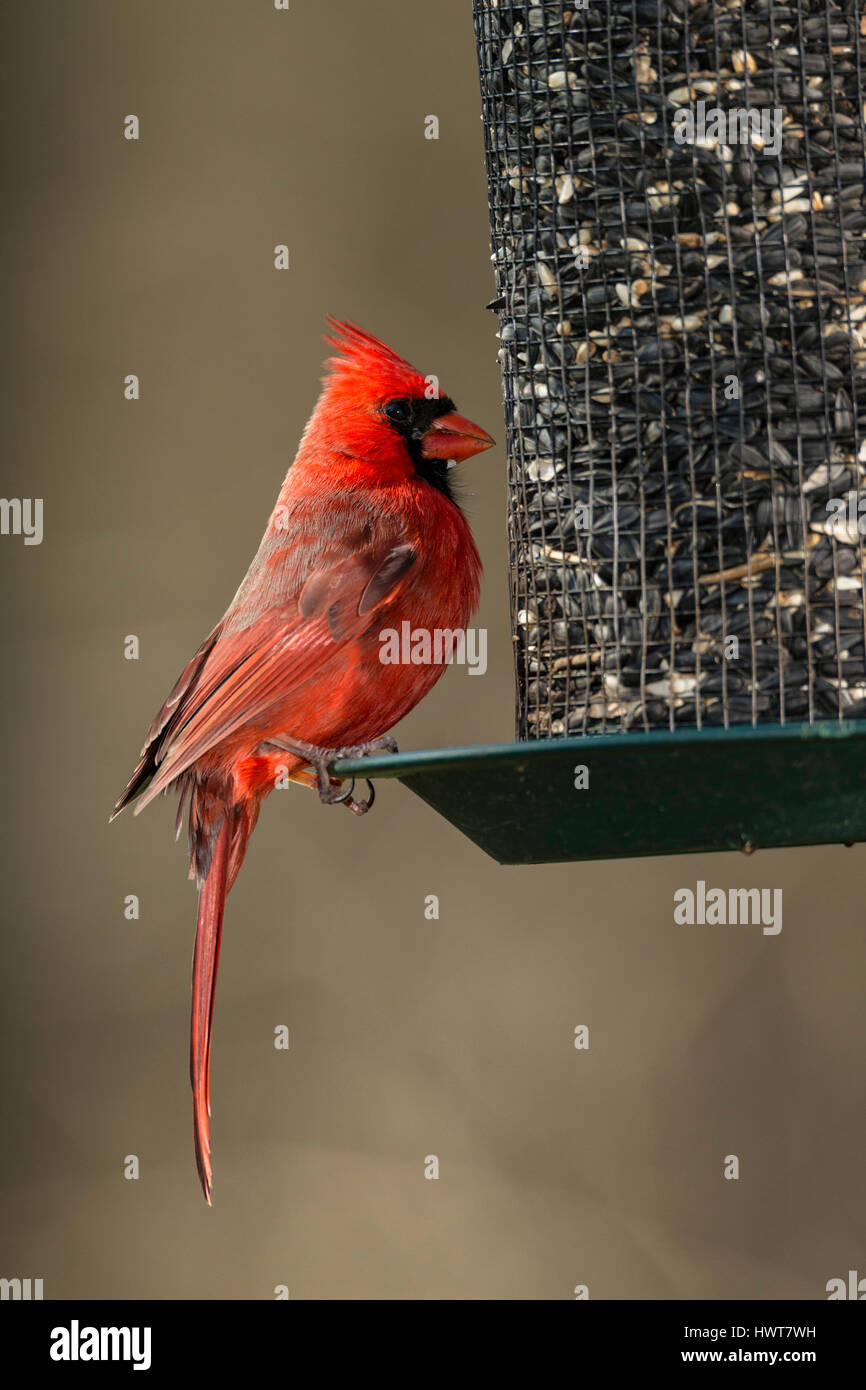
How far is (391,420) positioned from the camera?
14.0 ft

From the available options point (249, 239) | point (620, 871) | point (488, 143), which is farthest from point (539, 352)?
point (249, 239)

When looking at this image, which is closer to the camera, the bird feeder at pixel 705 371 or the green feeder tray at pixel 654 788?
the green feeder tray at pixel 654 788

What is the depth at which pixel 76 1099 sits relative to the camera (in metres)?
6.49

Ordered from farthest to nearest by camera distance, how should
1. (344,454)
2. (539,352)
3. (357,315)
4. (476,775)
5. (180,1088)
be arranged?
(357,315) < (180,1088) < (344,454) < (539,352) < (476,775)

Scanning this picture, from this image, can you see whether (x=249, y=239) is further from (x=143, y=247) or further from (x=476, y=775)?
(x=476, y=775)

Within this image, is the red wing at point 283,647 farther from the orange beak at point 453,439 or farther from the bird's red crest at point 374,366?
the bird's red crest at point 374,366

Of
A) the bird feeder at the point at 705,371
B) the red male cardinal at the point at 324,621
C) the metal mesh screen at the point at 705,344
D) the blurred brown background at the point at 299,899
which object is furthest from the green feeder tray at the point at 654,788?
the blurred brown background at the point at 299,899

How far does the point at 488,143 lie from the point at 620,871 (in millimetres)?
3340

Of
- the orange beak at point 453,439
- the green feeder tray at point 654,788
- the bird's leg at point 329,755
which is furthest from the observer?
the orange beak at point 453,439

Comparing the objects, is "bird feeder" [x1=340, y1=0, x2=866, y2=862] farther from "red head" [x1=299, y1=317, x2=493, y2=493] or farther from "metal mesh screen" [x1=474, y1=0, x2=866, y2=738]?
"red head" [x1=299, y1=317, x2=493, y2=493]

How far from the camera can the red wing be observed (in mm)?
3902

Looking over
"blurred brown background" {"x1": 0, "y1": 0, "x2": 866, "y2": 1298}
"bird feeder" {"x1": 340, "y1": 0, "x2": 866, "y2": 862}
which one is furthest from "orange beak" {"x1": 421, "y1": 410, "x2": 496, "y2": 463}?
"blurred brown background" {"x1": 0, "y1": 0, "x2": 866, "y2": 1298}

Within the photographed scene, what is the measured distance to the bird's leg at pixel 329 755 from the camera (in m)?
3.51

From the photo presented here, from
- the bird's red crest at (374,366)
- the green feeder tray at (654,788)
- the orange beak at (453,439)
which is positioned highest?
the bird's red crest at (374,366)
